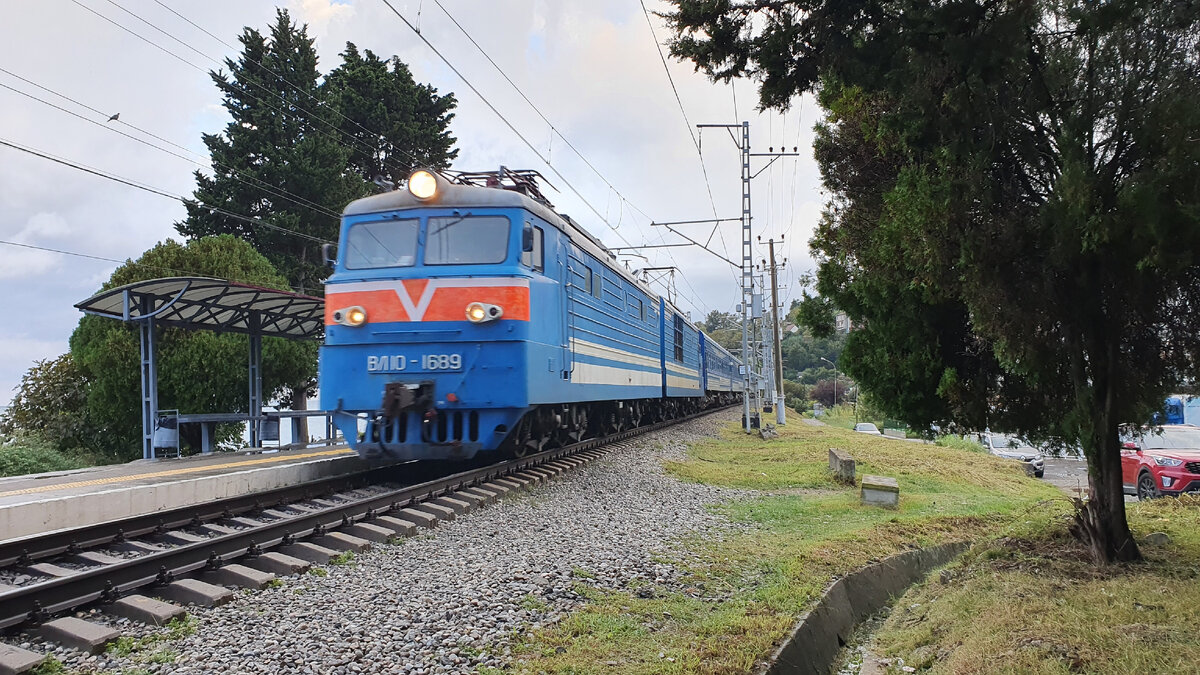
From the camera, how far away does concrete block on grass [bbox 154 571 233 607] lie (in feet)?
15.6

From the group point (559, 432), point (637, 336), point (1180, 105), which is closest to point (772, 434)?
point (637, 336)

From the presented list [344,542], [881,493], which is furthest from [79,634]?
[881,493]

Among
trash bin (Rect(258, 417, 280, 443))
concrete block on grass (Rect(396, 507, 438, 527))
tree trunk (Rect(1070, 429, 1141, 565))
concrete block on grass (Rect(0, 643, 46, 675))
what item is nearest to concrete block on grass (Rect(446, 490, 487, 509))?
concrete block on grass (Rect(396, 507, 438, 527))

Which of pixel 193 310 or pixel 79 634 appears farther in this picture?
pixel 193 310

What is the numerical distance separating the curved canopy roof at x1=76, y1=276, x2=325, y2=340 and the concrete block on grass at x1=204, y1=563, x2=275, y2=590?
316 inches

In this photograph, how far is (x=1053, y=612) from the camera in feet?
14.9

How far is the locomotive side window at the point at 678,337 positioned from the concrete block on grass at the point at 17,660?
18651 mm

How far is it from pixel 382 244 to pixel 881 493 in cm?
667

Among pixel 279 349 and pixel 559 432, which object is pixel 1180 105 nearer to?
pixel 559 432

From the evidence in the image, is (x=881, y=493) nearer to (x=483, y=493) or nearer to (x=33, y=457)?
(x=483, y=493)

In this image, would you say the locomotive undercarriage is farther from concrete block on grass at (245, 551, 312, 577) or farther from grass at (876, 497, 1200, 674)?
grass at (876, 497, 1200, 674)

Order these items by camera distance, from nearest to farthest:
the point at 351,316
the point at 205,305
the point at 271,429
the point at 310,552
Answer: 1. the point at 310,552
2. the point at 351,316
3. the point at 205,305
4. the point at 271,429

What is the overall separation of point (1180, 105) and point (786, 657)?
3479mm

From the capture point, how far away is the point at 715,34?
4.95 meters
